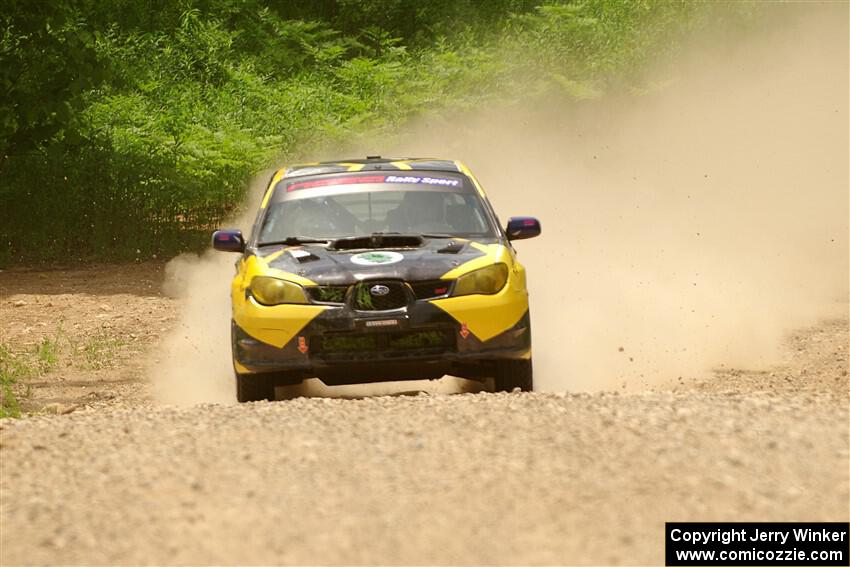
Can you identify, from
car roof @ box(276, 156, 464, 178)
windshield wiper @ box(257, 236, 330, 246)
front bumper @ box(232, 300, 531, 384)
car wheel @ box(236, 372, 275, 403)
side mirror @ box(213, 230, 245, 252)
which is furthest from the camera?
car roof @ box(276, 156, 464, 178)

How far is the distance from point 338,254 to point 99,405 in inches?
99.5

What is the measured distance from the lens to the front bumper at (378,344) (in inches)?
348

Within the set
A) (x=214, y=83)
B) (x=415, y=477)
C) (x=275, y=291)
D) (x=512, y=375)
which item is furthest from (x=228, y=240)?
(x=214, y=83)

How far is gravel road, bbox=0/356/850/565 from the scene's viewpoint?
5.27 m

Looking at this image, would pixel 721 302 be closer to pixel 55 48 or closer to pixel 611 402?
pixel 611 402

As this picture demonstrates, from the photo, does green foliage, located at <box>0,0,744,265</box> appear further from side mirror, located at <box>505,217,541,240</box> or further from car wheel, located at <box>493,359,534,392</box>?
car wheel, located at <box>493,359,534,392</box>

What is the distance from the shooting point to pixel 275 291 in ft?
29.5

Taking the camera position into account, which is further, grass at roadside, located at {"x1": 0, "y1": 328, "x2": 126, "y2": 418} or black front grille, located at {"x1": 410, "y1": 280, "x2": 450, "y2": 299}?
grass at roadside, located at {"x1": 0, "y1": 328, "x2": 126, "y2": 418}

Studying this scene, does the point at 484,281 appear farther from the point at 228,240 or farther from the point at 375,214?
the point at 228,240

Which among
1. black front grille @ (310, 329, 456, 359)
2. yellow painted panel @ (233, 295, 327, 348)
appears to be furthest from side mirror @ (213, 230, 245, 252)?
black front grille @ (310, 329, 456, 359)

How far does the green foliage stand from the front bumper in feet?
36.6

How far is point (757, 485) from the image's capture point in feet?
18.7

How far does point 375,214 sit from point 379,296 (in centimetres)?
147

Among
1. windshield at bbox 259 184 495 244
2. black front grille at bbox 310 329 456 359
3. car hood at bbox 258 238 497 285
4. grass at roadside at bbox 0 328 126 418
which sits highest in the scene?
windshield at bbox 259 184 495 244
